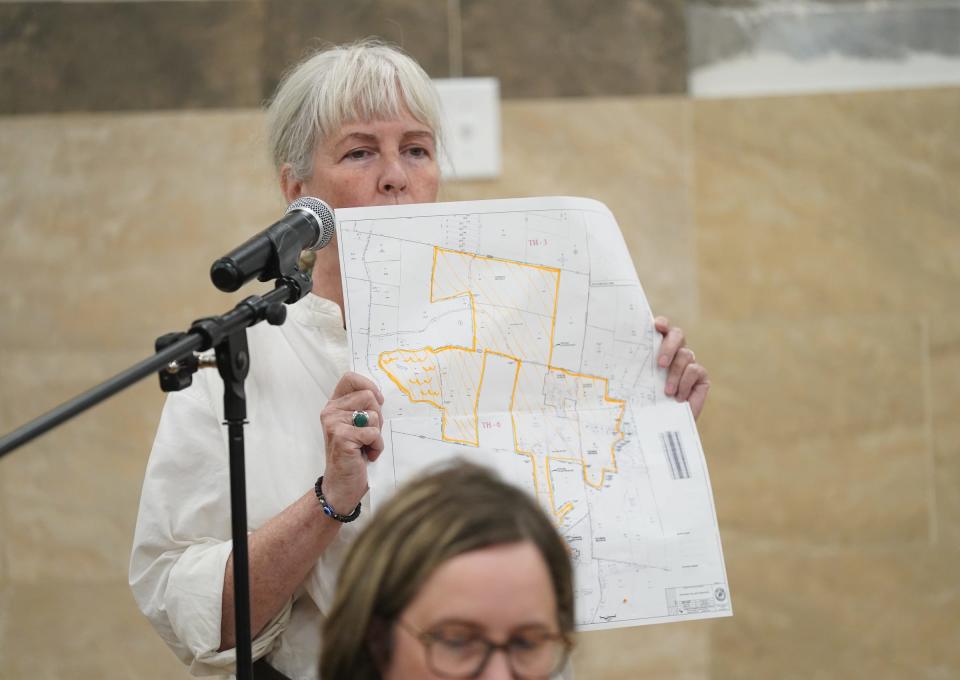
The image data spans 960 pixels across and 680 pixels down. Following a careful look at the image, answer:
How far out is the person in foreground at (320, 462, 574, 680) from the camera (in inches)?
35.5

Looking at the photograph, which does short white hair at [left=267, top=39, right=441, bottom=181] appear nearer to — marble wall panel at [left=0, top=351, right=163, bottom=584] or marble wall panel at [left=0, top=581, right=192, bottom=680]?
marble wall panel at [left=0, top=351, right=163, bottom=584]

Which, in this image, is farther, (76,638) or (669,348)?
(76,638)

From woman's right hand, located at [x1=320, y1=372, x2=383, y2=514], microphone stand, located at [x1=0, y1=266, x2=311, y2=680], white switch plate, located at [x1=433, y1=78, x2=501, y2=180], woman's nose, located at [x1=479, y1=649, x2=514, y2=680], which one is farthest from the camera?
white switch plate, located at [x1=433, y1=78, x2=501, y2=180]

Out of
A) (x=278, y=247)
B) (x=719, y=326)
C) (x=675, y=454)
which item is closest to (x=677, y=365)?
(x=675, y=454)

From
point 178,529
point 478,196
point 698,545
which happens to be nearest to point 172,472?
point 178,529

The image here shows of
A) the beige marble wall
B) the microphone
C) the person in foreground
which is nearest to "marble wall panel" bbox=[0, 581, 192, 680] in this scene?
the beige marble wall

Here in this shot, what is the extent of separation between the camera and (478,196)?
109 inches

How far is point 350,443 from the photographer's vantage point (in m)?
1.32

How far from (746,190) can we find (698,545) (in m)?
1.56

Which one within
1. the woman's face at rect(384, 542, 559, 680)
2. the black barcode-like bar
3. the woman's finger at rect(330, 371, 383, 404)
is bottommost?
the woman's face at rect(384, 542, 559, 680)

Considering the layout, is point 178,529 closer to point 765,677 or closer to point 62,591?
point 62,591

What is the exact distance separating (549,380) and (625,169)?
1.40 m

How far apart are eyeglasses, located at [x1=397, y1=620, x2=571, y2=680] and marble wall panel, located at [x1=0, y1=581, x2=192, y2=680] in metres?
Answer: 2.03

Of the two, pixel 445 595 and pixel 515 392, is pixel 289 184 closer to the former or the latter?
pixel 515 392
